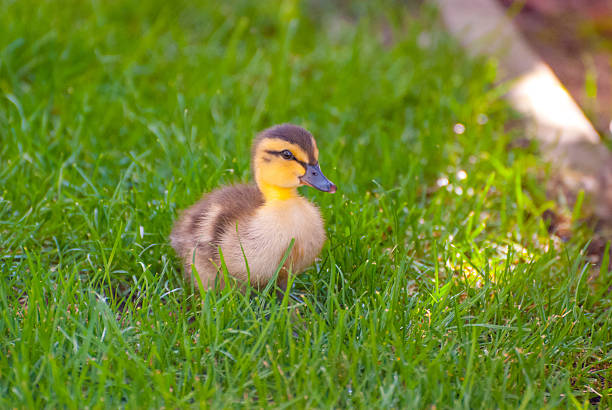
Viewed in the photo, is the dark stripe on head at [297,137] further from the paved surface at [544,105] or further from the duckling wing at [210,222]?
the paved surface at [544,105]

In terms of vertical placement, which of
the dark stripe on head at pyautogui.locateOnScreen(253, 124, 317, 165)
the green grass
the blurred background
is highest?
the blurred background

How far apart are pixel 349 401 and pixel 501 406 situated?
20.6 inches

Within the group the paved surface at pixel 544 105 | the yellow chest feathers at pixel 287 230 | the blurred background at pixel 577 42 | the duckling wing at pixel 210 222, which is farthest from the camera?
the blurred background at pixel 577 42

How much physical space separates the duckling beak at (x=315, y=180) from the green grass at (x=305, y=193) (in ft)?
1.07

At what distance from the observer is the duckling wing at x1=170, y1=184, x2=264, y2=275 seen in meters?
2.91

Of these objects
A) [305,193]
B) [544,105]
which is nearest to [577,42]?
[544,105]

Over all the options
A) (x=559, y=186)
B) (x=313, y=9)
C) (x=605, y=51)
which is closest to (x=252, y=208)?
(x=559, y=186)

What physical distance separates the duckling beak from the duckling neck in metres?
0.08

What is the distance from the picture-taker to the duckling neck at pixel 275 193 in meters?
2.84

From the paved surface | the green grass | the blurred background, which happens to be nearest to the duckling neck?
the green grass

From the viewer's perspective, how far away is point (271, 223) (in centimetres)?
279

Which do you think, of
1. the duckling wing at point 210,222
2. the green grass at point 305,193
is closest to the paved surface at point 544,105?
the green grass at point 305,193

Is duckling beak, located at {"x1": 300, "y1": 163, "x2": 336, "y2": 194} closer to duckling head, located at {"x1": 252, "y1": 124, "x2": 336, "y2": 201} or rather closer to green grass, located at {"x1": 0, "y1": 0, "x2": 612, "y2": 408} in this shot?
duckling head, located at {"x1": 252, "y1": 124, "x2": 336, "y2": 201}

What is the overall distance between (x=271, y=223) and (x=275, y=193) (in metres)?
0.13
